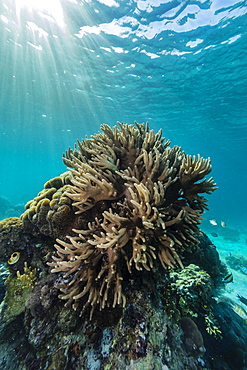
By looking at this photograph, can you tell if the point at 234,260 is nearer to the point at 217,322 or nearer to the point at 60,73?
the point at 217,322

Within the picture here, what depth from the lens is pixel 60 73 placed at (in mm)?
20609

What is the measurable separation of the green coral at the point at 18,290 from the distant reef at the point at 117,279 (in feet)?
0.05

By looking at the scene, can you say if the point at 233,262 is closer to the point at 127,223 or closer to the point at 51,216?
the point at 127,223

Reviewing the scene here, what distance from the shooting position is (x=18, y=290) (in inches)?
114

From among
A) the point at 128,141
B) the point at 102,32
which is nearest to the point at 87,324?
the point at 128,141

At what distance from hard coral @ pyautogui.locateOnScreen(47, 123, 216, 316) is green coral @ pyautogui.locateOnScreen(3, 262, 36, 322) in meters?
0.80

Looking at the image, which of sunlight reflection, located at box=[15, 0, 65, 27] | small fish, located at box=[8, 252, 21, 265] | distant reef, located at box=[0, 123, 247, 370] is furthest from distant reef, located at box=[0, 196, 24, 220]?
distant reef, located at box=[0, 123, 247, 370]

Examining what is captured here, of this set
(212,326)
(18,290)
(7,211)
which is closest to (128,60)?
(18,290)

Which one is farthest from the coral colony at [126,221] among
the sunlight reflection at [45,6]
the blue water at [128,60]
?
the sunlight reflection at [45,6]

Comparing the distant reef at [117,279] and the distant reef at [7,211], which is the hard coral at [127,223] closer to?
the distant reef at [117,279]

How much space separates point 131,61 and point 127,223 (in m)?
19.6

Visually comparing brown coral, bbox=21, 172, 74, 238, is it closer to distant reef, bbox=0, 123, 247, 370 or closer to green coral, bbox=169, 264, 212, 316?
distant reef, bbox=0, 123, 247, 370

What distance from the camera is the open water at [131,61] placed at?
1217 cm

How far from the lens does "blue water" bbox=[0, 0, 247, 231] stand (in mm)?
12234
